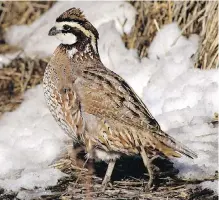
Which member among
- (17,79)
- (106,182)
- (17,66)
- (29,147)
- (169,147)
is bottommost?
(106,182)

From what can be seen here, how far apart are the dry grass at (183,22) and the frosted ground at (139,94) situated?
0.09 metres

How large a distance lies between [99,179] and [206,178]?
809 mm

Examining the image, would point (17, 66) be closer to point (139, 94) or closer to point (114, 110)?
point (139, 94)

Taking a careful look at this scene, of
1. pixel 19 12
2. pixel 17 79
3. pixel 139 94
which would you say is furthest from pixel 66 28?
pixel 19 12

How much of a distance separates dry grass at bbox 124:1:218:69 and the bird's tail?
209cm

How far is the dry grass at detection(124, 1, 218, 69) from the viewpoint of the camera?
24.7ft

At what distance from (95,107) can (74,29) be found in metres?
0.73

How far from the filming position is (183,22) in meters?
8.09

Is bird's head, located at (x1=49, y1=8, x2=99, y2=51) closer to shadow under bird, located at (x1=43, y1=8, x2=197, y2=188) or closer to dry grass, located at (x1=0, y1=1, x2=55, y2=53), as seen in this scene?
shadow under bird, located at (x1=43, y1=8, x2=197, y2=188)

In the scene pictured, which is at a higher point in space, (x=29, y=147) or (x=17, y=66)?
(x=17, y=66)

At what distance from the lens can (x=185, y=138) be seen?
262 inches

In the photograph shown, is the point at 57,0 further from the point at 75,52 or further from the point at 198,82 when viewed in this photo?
the point at 75,52

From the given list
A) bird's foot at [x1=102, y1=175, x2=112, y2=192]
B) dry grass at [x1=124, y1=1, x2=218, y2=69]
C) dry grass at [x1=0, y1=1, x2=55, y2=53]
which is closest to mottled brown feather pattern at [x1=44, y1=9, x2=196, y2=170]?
bird's foot at [x1=102, y1=175, x2=112, y2=192]

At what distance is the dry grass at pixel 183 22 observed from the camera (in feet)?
24.7
